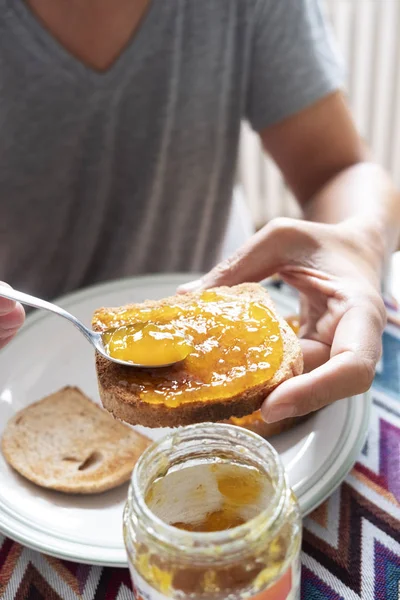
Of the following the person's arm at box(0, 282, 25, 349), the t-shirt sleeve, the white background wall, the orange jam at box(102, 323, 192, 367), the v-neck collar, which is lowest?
the white background wall

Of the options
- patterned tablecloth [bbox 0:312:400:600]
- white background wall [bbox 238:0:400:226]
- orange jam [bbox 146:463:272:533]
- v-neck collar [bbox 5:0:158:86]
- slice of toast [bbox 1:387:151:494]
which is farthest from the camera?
white background wall [bbox 238:0:400:226]

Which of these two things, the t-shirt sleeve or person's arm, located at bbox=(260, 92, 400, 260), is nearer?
person's arm, located at bbox=(260, 92, 400, 260)

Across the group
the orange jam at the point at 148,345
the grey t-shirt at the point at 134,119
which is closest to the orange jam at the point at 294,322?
the orange jam at the point at 148,345

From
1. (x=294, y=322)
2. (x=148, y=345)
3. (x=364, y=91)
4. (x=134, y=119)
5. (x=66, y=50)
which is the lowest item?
(x=364, y=91)

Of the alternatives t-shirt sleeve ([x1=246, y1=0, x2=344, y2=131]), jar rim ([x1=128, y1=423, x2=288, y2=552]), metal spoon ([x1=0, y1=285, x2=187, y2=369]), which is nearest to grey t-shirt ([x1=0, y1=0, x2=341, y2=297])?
t-shirt sleeve ([x1=246, y1=0, x2=344, y2=131])

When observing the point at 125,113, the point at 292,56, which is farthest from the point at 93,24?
the point at 292,56

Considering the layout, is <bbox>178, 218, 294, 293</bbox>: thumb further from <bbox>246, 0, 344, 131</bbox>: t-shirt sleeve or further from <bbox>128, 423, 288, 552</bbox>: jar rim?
<bbox>246, 0, 344, 131</bbox>: t-shirt sleeve

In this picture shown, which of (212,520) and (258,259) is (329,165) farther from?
(212,520)

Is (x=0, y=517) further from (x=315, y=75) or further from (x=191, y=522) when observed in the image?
(x=315, y=75)
